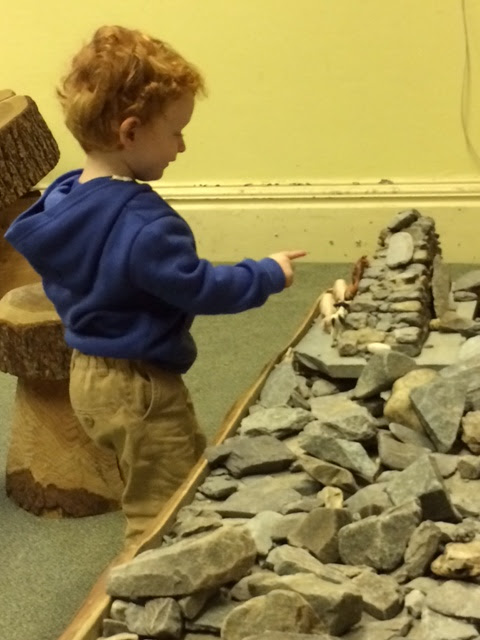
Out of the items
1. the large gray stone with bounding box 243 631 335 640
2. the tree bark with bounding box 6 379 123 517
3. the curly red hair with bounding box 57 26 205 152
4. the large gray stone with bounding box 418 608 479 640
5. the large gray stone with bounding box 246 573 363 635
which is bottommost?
the tree bark with bounding box 6 379 123 517

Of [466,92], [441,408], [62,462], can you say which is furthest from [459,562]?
[466,92]

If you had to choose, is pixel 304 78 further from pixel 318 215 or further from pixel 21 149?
pixel 21 149

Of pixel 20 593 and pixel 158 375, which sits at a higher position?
pixel 158 375

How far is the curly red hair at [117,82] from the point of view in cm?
138

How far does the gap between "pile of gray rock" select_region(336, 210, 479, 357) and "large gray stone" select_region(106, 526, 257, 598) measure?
700 mm

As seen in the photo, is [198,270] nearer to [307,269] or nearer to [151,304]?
[151,304]

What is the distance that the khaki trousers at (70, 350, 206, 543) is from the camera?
153cm

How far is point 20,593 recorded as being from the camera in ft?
5.67

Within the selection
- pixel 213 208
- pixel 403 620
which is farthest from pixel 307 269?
pixel 403 620

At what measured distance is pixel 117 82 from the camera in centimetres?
138

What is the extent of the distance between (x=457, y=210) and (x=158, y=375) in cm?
182

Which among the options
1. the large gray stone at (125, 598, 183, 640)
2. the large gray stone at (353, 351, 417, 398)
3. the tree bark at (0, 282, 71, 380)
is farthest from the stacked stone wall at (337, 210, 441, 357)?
the large gray stone at (125, 598, 183, 640)

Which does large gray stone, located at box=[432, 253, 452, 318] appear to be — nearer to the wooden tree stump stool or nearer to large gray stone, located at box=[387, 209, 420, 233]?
large gray stone, located at box=[387, 209, 420, 233]

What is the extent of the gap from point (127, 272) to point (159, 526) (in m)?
0.38
